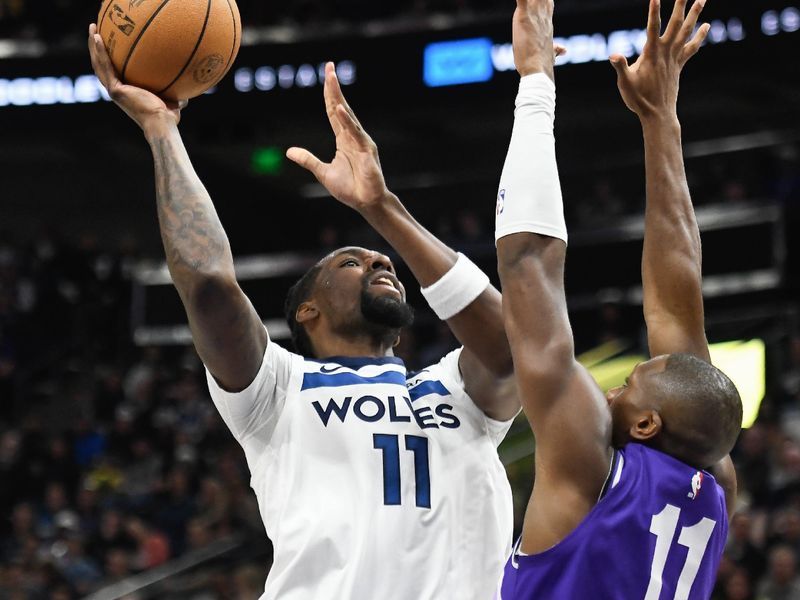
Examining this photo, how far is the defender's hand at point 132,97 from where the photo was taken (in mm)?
3734

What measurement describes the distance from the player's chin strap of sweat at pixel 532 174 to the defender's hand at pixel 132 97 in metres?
1.12

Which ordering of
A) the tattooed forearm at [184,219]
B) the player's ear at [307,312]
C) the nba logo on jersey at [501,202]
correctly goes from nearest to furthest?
the nba logo on jersey at [501,202], the tattooed forearm at [184,219], the player's ear at [307,312]

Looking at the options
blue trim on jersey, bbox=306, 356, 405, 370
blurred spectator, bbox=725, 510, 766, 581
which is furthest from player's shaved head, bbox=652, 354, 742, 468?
blurred spectator, bbox=725, 510, 766, 581

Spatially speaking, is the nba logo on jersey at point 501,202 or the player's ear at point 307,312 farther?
the player's ear at point 307,312

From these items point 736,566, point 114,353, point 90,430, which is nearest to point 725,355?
point 736,566

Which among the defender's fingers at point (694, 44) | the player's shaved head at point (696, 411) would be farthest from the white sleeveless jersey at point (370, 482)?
the defender's fingers at point (694, 44)

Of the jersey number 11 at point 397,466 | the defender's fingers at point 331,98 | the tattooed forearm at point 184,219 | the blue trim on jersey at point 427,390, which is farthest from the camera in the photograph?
the blue trim on jersey at point 427,390

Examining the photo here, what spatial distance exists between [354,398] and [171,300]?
45.2 ft

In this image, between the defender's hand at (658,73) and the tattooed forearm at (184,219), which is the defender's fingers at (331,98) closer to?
the tattooed forearm at (184,219)

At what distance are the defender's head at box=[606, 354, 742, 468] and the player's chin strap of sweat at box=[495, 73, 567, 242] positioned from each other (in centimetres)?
39

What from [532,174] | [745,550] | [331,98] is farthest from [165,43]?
[745,550]

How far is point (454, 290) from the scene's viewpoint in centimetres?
380

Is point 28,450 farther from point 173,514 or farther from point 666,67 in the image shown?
point 666,67

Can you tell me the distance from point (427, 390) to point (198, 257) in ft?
2.72
